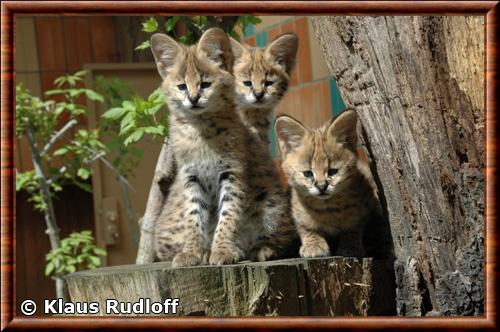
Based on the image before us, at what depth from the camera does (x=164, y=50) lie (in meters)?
3.48

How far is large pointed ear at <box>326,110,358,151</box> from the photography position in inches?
135

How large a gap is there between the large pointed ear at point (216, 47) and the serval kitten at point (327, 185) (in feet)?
1.17

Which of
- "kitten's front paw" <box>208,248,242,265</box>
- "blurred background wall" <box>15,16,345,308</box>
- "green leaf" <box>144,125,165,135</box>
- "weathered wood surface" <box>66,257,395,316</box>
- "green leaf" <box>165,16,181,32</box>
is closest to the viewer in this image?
"weathered wood surface" <box>66,257,395,316</box>

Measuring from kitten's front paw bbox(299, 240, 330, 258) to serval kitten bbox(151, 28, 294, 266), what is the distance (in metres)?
0.12

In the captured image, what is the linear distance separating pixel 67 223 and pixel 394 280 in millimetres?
3408

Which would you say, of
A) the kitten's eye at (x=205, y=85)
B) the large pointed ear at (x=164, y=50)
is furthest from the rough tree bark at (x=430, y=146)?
the large pointed ear at (x=164, y=50)

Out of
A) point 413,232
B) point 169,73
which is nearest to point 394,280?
point 413,232

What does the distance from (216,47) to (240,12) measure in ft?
→ 1.97

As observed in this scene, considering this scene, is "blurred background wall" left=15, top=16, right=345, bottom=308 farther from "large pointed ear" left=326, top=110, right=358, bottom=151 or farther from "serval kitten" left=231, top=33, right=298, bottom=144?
"large pointed ear" left=326, top=110, right=358, bottom=151

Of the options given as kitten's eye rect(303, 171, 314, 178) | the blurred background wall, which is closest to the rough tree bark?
kitten's eye rect(303, 171, 314, 178)

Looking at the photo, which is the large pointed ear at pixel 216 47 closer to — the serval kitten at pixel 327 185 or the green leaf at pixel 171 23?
the serval kitten at pixel 327 185

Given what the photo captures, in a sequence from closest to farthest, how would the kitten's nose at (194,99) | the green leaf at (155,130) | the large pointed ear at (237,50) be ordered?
the kitten's nose at (194,99) → the green leaf at (155,130) → the large pointed ear at (237,50)

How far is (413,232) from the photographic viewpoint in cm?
323

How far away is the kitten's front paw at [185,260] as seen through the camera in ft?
10.6
